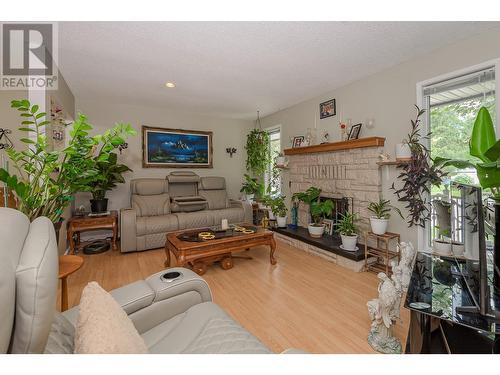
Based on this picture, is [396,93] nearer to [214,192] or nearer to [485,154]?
[485,154]

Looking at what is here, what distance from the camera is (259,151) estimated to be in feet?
16.8

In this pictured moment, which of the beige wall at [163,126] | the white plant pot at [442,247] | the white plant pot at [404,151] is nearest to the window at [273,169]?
the beige wall at [163,126]

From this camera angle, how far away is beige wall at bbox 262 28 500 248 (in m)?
2.17

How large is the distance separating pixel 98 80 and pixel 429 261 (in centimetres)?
408

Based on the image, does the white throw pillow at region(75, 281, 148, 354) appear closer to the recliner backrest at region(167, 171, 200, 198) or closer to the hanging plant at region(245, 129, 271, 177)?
the recliner backrest at region(167, 171, 200, 198)

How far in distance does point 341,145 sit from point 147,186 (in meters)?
3.25

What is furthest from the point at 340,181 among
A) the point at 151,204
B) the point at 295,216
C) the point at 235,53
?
the point at 151,204

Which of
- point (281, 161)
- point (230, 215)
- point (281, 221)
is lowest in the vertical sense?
point (281, 221)

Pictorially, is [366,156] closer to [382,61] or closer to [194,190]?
[382,61]

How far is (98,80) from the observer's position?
123 inches

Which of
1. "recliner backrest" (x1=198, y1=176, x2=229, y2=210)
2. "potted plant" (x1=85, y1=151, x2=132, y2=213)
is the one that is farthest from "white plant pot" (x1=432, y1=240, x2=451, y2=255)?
"potted plant" (x1=85, y1=151, x2=132, y2=213)

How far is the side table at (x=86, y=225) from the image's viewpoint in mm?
3277

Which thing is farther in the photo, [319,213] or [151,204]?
[151,204]
